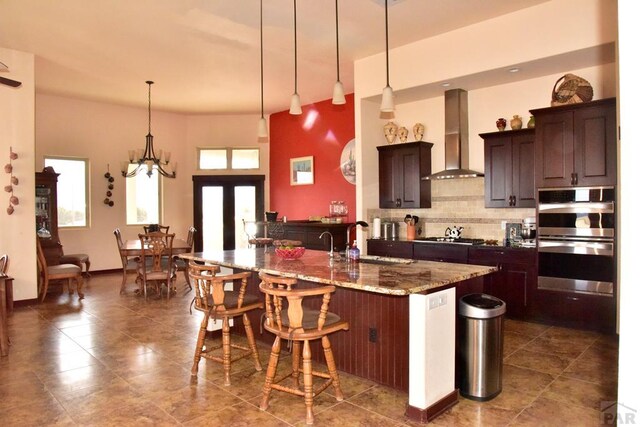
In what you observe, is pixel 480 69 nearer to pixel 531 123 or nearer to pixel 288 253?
pixel 531 123

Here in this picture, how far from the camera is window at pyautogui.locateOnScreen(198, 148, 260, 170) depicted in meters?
9.88

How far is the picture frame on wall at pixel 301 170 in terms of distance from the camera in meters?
8.68

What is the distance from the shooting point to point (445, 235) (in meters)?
6.25

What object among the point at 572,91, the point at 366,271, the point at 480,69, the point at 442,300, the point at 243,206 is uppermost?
the point at 480,69

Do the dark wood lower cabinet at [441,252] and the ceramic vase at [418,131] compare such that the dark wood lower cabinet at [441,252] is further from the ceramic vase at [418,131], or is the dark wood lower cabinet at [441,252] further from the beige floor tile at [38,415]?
the beige floor tile at [38,415]

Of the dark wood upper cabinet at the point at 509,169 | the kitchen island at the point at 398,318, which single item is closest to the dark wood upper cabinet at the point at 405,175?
the dark wood upper cabinet at the point at 509,169

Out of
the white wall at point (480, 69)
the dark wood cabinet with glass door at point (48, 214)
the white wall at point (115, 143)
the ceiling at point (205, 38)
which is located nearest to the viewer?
the white wall at point (480, 69)

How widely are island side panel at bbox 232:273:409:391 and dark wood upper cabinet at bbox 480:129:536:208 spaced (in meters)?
3.01

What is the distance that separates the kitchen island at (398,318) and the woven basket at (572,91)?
2.65 meters

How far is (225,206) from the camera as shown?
32.3ft

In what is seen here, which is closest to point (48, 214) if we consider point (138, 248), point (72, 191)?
point (72, 191)

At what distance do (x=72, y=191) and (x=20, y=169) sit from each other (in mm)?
2618

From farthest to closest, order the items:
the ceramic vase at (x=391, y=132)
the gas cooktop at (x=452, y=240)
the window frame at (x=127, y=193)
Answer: the window frame at (x=127, y=193) → the ceramic vase at (x=391, y=132) → the gas cooktop at (x=452, y=240)

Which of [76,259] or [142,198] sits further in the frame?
[142,198]
